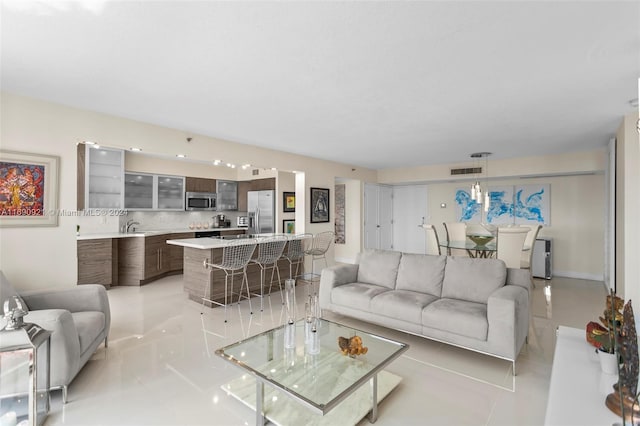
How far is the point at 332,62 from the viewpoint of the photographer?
7.85 ft

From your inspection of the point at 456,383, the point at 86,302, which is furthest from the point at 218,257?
the point at 456,383

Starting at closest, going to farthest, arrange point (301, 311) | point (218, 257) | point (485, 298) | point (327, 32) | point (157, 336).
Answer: point (327, 32) < point (485, 298) < point (157, 336) < point (301, 311) < point (218, 257)

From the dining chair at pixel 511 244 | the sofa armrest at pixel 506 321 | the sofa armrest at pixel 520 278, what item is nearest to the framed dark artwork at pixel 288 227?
the dining chair at pixel 511 244

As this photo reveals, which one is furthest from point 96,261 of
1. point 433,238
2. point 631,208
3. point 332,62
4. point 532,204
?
point 532,204

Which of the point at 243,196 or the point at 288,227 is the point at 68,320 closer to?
the point at 288,227

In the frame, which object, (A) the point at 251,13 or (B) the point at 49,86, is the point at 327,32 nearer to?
(A) the point at 251,13

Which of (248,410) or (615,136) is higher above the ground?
(615,136)

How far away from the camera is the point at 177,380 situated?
2.45m

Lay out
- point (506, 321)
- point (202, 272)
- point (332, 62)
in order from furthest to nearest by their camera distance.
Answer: point (202, 272) < point (506, 321) < point (332, 62)

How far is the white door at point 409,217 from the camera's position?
8398mm

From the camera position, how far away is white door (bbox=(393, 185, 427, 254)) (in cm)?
840

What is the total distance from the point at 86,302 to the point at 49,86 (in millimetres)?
2013

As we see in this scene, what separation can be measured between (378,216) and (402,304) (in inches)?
214

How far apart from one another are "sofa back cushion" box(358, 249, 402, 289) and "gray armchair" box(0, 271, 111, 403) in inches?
109
